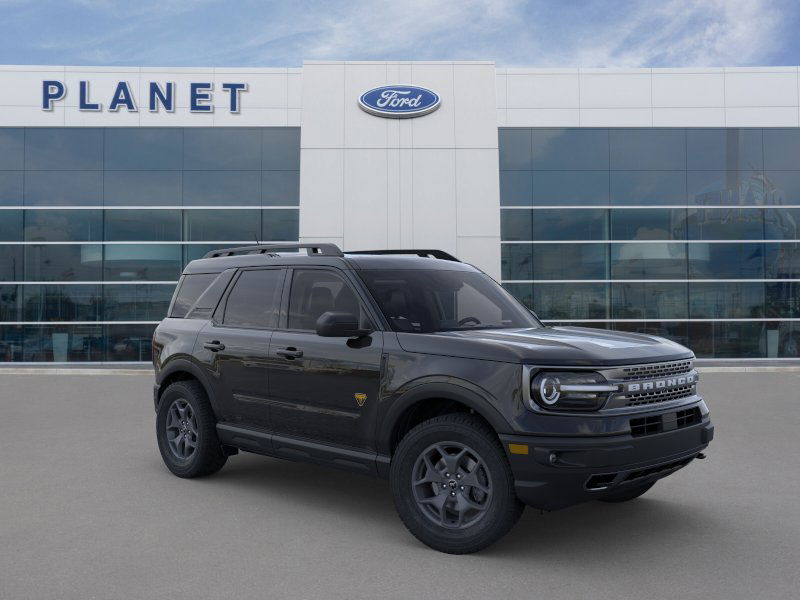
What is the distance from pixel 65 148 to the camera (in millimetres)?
23438

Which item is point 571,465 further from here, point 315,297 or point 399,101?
point 399,101

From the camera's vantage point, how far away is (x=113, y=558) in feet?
15.1

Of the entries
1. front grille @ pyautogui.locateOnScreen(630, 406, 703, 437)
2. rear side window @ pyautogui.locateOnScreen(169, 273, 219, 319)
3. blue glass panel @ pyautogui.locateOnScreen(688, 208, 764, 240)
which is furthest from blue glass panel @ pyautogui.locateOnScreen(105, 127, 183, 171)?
front grille @ pyautogui.locateOnScreen(630, 406, 703, 437)

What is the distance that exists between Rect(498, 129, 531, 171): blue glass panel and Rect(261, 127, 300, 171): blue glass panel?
6.20m

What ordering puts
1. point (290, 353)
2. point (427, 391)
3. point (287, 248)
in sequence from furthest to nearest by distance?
point (287, 248)
point (290, 353)
point (427, 391)

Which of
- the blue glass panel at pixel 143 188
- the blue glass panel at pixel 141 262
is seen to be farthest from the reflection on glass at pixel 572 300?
the blue glass panel at pixel 143 188

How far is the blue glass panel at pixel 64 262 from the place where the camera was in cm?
2334

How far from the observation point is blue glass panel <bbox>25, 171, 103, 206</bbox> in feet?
76.8

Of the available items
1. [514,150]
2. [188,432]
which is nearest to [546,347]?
[188,432]

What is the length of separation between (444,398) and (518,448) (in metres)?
0.72

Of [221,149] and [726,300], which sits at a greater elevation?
[221,149]

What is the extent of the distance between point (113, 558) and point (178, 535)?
547 millimetres

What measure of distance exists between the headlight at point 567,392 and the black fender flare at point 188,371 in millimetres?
3125

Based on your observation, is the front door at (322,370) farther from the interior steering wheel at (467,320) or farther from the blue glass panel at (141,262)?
the blue glass panel at (141,262)
